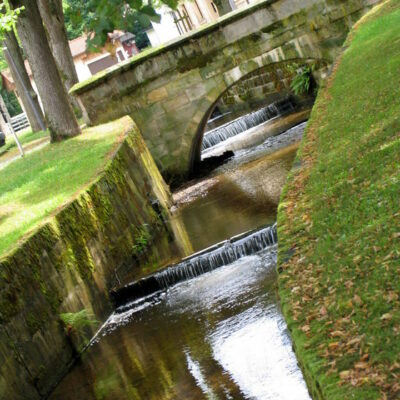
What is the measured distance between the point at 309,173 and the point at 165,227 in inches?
310

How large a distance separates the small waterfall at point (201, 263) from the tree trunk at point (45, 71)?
9.72 meters

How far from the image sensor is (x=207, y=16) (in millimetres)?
55438

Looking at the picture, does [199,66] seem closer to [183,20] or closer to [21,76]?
[21,76]

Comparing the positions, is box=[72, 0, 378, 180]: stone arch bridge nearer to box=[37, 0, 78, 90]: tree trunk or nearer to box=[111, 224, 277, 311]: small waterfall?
box=[37, 0, 78, 90]: tree trunk

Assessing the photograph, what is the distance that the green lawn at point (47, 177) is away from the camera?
1309 centimetres

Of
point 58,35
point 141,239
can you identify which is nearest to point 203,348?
point 141,239

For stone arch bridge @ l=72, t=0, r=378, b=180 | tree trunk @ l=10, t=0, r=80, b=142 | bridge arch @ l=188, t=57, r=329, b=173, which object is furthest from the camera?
bridge arch @ l=188, t=57, r=329, b=173

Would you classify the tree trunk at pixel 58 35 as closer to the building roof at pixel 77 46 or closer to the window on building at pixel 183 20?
the window on building at pixel 183 20

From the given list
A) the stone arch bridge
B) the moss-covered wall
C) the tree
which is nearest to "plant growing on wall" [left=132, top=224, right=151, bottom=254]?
the moss-covered wall

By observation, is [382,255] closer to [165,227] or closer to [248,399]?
[248,399]

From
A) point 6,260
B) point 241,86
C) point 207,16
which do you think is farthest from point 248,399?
point 207,16

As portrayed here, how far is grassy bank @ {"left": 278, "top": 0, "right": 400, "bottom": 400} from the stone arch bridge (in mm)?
10523

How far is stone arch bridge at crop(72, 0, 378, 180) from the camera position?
21.7 meters

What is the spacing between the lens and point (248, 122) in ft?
91.1
